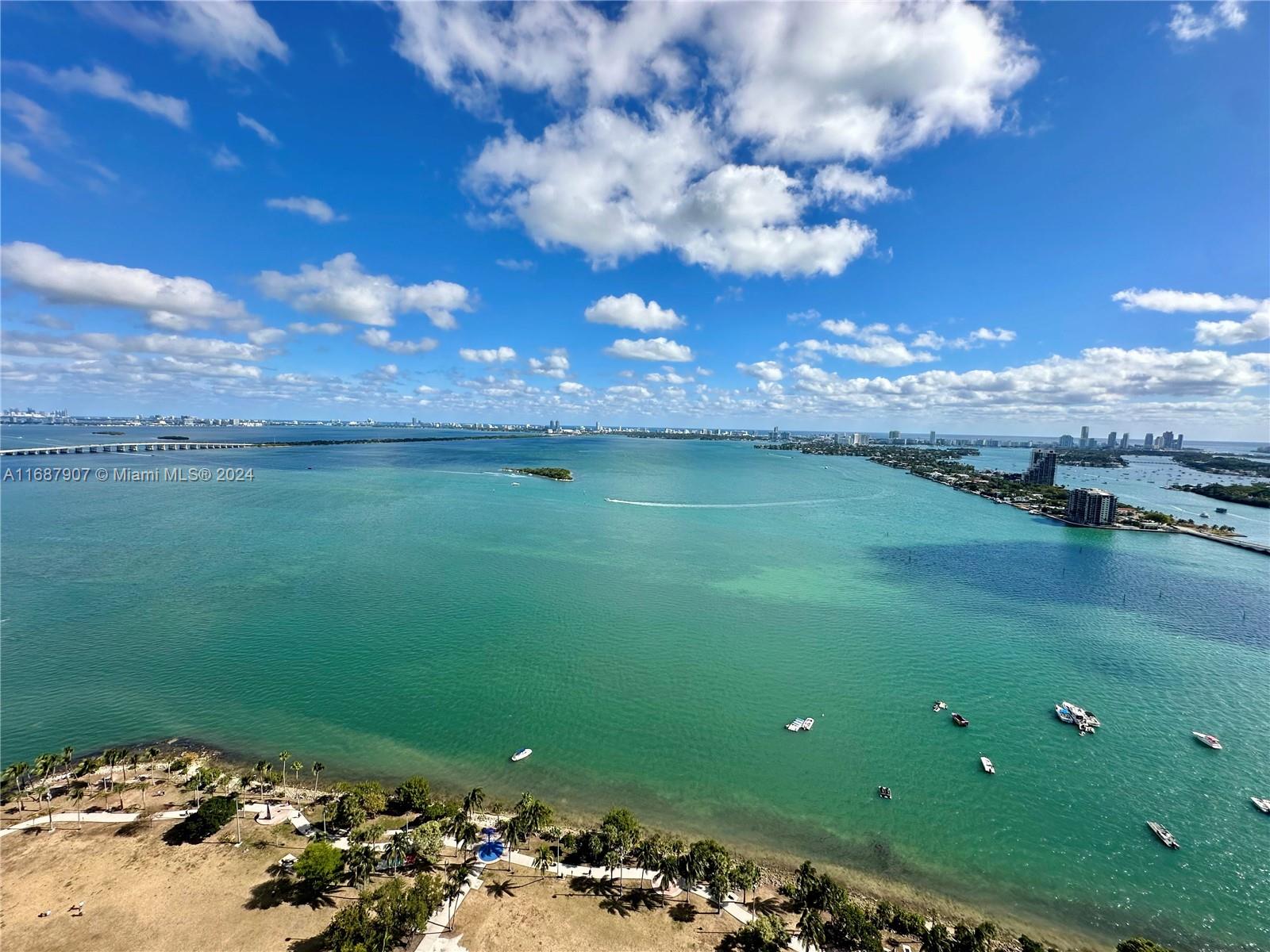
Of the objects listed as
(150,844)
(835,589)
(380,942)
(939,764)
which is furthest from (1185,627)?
(150,844)

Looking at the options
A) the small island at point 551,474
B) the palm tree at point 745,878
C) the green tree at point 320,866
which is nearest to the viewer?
the green tree at point 320,866

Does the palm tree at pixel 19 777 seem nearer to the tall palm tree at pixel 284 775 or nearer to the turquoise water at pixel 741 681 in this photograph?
the turquoise water at pixel 741 681

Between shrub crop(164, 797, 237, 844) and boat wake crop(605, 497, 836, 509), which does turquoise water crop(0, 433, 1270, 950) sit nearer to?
shrub crop(164, 797, 237, 844)

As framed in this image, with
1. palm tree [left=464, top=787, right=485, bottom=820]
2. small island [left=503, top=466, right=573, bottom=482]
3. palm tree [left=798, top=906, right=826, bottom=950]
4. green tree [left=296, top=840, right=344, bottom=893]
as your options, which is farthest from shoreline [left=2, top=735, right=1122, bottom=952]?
small island [left=503, top=466, right=573, bottom=482]

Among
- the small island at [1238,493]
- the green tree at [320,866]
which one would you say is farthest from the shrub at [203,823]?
the small island at [1238,493]

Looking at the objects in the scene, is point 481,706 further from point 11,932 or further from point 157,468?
point 157,468

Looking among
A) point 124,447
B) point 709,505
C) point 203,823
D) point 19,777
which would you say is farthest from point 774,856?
point 124,447

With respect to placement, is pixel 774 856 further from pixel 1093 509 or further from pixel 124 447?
pixel 124 447
